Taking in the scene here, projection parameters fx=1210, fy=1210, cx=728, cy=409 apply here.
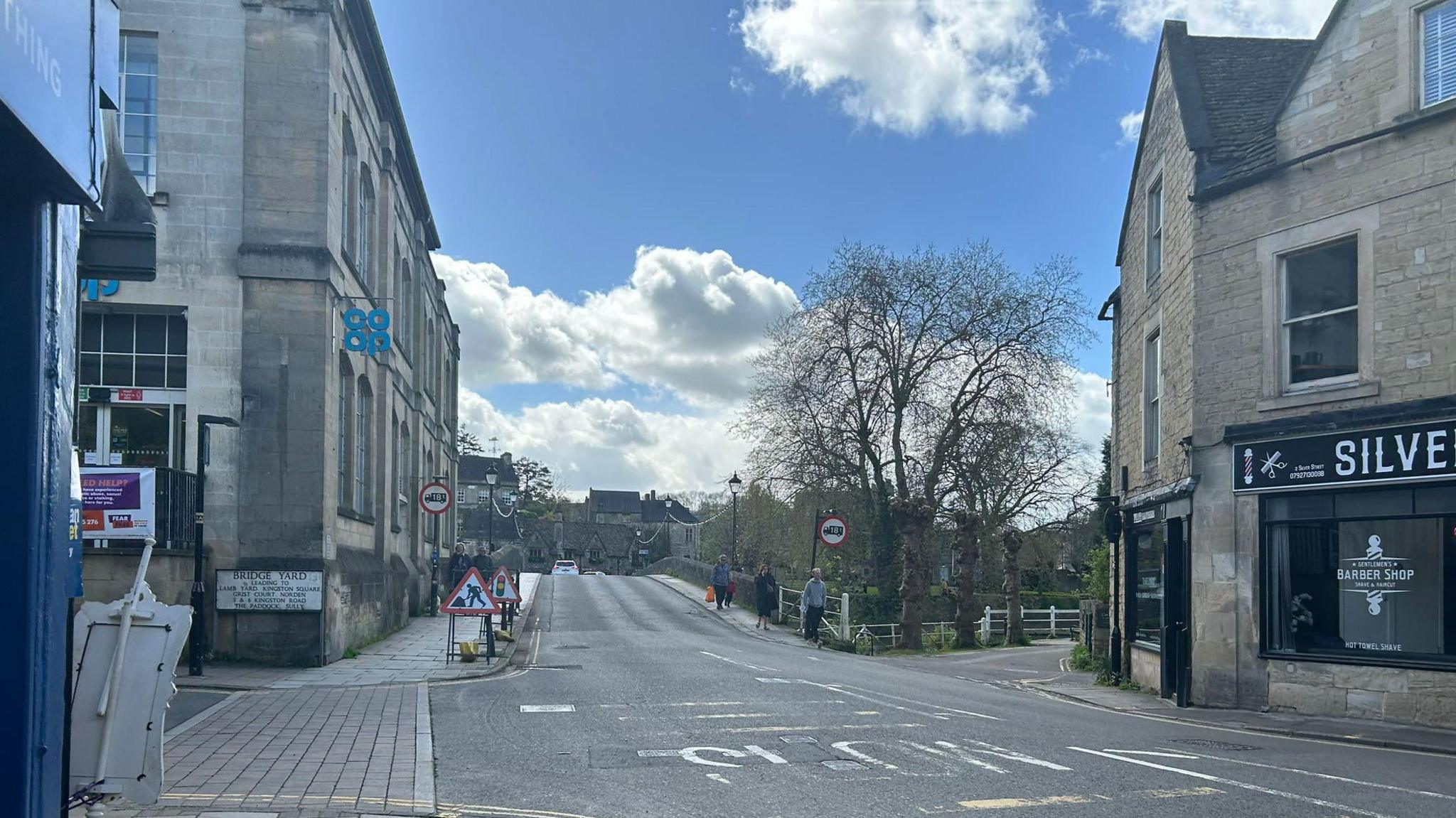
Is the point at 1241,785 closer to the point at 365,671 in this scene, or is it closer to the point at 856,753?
the point at 856,753

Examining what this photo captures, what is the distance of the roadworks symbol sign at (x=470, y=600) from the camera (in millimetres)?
19422

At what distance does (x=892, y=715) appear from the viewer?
1297 centimetres

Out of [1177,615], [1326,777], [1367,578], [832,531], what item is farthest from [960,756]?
[832,531]

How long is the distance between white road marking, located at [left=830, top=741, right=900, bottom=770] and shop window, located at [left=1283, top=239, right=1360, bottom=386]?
8068 millimetres

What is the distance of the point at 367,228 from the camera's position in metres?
27.5

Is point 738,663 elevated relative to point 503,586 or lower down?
lower down

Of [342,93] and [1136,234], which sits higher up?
[342,93]

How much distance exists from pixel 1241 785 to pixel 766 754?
3.68m

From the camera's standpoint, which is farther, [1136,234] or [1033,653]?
[1033,653]

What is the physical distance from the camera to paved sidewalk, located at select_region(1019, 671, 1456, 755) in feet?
40.4

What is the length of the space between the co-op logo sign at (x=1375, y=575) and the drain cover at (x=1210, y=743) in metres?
3.61

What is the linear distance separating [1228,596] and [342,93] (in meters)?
16.7

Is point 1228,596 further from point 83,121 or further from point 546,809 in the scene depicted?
point 83,121

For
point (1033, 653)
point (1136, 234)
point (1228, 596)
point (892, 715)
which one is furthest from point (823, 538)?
point (892, 715)
